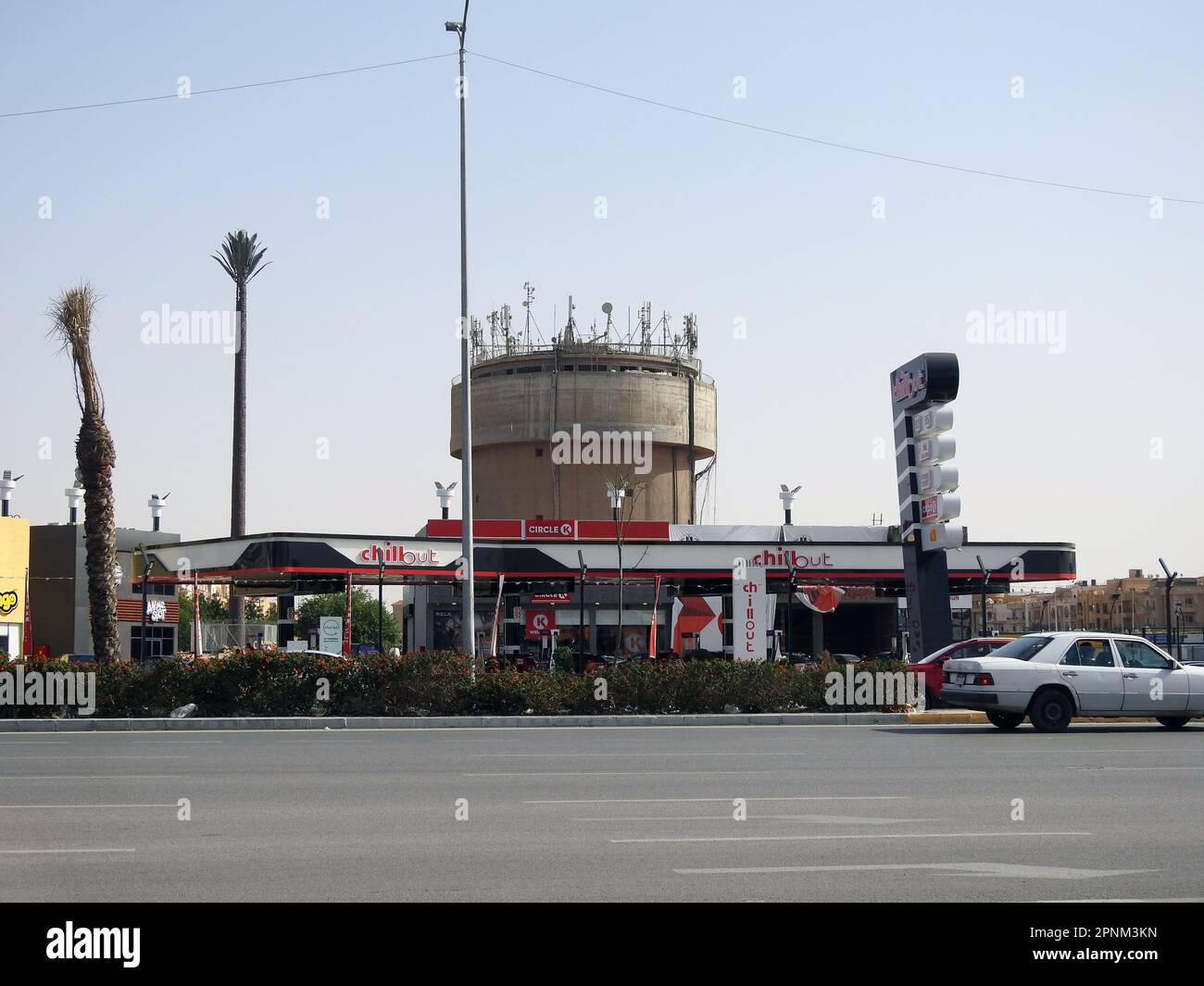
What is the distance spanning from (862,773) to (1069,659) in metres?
7.02

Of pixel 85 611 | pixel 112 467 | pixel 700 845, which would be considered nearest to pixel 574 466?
pixel 85 611

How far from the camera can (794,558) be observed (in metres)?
47.9

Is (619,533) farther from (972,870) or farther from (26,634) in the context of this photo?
(972,870)

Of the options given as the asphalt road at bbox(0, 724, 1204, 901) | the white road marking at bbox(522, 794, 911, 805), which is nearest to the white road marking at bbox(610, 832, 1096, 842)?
the asphalt road at bbox(0, 724, 1204, 901)

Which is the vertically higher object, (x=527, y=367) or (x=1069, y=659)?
(x=527, y=367)

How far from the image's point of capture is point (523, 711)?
24.8 meters

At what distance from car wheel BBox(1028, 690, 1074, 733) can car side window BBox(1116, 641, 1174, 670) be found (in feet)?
3.74

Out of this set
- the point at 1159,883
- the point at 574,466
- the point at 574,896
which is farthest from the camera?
the point at 574,466

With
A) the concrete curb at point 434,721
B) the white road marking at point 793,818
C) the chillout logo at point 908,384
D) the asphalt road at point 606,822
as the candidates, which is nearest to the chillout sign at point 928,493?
the chillout logo at point 908,384

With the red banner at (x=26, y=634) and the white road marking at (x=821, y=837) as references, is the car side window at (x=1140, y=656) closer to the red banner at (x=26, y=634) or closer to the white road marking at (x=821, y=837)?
the white road marking at (x=821, y=837)

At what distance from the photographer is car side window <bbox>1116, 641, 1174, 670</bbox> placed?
20438 millimetres

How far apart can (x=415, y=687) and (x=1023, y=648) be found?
10.7m

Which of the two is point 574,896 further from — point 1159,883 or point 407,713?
point 407,713

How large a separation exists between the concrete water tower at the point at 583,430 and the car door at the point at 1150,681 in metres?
48.0
